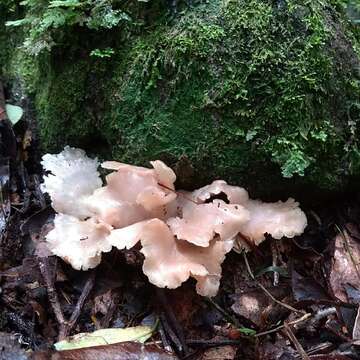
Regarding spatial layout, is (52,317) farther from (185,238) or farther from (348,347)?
(348,347)

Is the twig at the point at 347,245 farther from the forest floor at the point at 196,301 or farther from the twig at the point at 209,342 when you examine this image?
the twig at the point at 209,342

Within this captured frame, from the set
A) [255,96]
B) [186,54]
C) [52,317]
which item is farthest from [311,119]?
[52,317]

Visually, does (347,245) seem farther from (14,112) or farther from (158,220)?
(14,112)

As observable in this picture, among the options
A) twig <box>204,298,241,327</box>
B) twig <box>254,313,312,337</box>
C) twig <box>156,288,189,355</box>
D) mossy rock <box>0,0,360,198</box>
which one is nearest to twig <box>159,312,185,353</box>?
twig <box>156,288,189,355</box>

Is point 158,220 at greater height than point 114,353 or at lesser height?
greater

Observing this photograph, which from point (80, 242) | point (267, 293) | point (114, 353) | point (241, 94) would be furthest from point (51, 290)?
point (241, 94)
